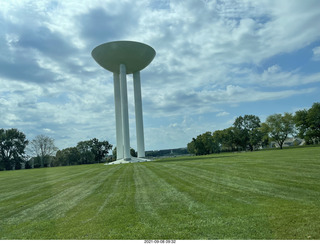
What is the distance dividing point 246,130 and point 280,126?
12.0m

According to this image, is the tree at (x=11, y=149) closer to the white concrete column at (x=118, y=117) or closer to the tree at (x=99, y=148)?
the tree at (x=99, y=148)

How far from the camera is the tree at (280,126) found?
260ft

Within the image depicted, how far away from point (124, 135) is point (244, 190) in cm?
4083

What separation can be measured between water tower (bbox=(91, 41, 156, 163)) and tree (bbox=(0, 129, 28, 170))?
172 feet

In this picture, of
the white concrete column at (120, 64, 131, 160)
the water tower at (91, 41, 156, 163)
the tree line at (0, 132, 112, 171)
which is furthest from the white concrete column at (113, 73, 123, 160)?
the tree line at (0, 132, 112, 171)

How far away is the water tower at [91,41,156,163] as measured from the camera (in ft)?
159

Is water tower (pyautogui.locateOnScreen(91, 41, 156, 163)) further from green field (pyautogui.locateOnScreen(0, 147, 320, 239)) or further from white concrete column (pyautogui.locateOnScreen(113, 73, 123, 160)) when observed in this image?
green field (pyautogui.locateOnScreen(0, 147, 320, 239))

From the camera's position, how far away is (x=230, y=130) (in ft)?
298

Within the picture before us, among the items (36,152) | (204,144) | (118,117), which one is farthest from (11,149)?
(204,144)

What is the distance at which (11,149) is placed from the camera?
84.8 meters

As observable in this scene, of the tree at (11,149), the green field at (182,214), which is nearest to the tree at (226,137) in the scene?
the tree at (11,149)

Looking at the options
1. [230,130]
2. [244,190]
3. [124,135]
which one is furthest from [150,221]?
[230,130]

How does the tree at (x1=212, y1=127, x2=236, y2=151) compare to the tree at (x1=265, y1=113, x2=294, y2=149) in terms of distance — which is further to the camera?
the tree at (x1=212, y1=127, x2=236, y2=151)

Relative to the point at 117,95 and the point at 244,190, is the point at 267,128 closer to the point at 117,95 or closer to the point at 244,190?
the point at 117,95
